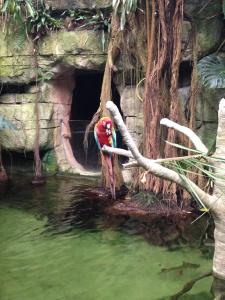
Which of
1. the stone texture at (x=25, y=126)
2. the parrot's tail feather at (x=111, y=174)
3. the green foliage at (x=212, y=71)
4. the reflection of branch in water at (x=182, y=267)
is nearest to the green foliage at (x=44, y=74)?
the stone texture at (x=25, y=126)

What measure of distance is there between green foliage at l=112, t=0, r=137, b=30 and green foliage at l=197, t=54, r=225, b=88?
1018 millimetres

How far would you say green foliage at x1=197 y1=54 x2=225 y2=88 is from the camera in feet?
15.7

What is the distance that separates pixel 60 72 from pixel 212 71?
291 centimetres

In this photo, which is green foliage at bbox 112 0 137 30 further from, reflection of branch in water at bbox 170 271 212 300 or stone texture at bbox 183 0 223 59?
reflection of branch in water at bbox 170 271 212 300

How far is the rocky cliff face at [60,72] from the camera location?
5473mm

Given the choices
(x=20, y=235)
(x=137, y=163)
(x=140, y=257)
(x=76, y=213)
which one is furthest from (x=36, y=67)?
(x=137, y=163)

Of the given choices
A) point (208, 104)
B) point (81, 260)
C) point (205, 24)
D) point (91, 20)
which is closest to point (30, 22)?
point (91, 20)

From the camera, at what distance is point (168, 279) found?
3.26 meters

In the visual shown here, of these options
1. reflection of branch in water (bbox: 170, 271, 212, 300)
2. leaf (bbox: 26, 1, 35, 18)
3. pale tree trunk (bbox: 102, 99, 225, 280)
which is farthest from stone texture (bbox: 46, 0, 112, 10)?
reflection of branch in water (bbox: 170, 271, 212, 300)

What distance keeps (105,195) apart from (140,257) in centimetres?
205

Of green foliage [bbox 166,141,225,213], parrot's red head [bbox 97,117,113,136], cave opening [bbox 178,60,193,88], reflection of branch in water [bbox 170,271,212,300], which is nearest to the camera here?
green foliage [bbox 166,141,225,213]

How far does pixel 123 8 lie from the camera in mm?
5012

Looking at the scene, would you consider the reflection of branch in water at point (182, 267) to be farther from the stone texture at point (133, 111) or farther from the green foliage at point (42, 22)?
the green foliage at point (42, 22)

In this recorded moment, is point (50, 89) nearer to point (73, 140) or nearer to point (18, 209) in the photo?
point (73, 140)
